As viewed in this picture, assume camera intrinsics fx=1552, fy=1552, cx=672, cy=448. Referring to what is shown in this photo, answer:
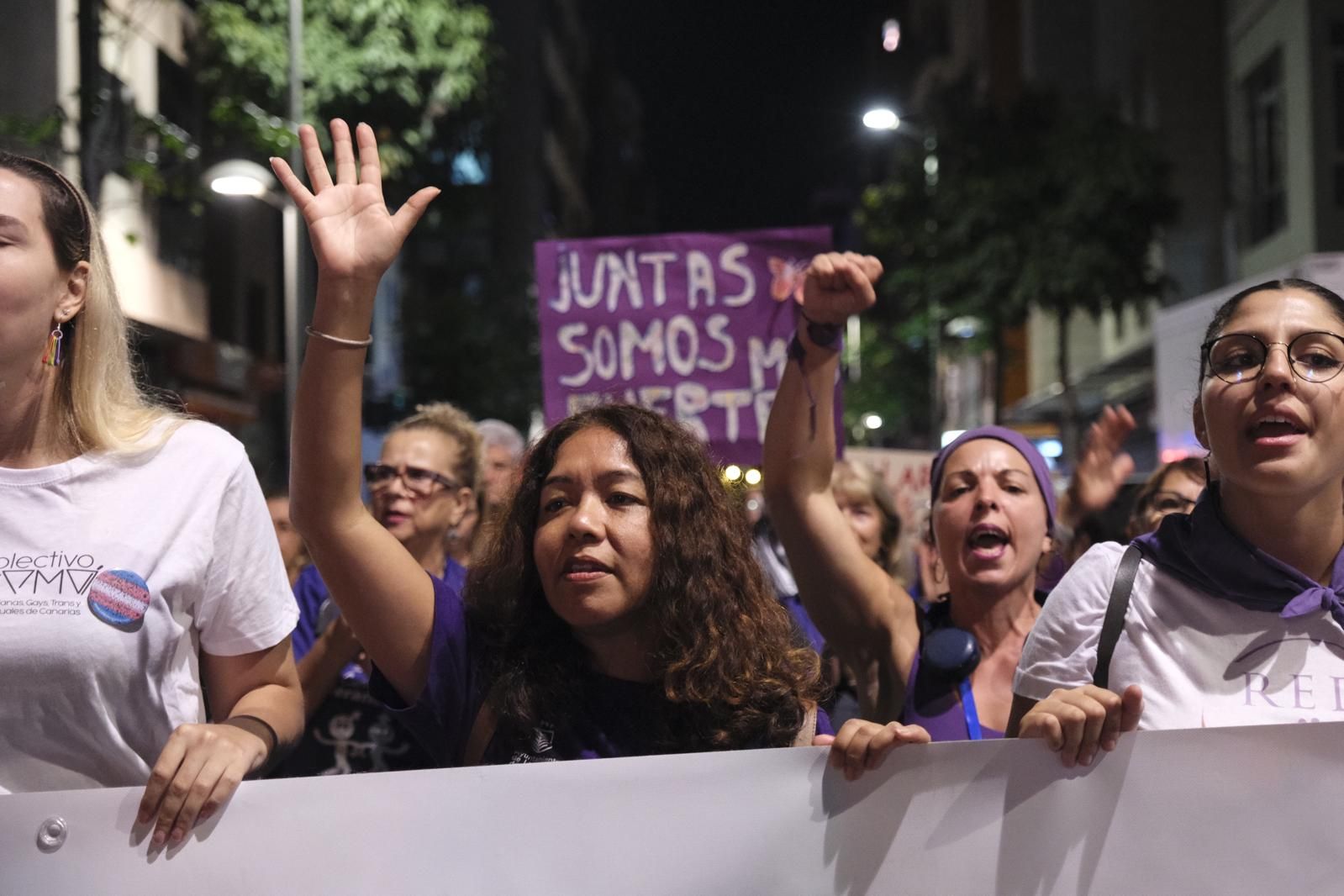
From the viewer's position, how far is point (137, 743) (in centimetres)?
238

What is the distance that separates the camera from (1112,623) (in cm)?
244

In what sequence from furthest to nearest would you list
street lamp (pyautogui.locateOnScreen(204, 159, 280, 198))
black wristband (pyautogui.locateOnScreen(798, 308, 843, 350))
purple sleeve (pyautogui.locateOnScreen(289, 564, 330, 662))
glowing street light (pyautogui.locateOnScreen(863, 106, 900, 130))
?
glowing street light (pyautogui.locateOnScreen(863, 106, 900, 130)) → street lamp (pyautogui.locateOnScreen(204, 159, 280, 198)) → purple sleeve (pyautogui.locateOnScreen(289, 564, 330, 662)) → black wristband (pyautogui.locateOnScreen(798, 308, 843, 350))

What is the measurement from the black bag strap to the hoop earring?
1706 mm

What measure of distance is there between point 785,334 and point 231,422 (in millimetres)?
16506

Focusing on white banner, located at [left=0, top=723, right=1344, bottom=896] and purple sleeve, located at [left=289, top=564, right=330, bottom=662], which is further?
purple sleeve, located at [left=289, top=564, right=330, bottom=662]

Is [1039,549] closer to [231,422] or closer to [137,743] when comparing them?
[137,743]

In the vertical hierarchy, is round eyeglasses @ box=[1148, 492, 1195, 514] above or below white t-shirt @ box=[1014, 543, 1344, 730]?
above

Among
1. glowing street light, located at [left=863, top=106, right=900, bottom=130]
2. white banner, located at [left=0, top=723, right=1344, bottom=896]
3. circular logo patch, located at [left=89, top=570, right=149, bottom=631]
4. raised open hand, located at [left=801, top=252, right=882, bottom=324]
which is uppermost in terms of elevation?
glowing street light, located at [left=863, top=106, right=900, bottom=130]

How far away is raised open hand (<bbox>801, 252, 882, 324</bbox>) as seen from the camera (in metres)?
3.11

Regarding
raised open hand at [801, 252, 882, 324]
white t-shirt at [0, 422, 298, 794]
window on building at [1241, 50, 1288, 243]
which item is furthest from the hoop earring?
window on building at [1241, 50, 1288, 243]

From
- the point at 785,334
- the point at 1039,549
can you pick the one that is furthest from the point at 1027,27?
the point at 1039,549

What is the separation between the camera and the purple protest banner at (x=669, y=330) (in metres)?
6.00

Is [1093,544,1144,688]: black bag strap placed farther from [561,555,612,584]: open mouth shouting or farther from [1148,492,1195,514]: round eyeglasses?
[1148,492,1195,514]: round eyeglasses

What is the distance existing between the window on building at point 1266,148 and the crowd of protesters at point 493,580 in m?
17.9
